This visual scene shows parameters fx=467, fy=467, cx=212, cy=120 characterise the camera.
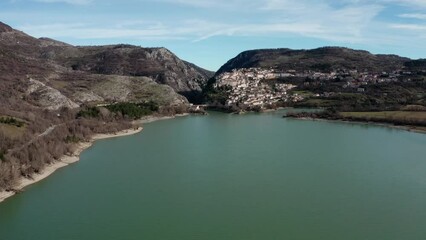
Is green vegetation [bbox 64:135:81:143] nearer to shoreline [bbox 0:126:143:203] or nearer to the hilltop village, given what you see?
shoreline [bbox 0:126:143:203]

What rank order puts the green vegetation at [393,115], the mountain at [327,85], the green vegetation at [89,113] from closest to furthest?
the green vegetation at [89,113] → the green vegetation at [393,115] → the mountain at [327,85]

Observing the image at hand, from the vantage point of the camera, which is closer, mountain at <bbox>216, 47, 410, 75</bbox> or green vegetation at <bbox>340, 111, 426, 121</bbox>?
green vegetation at <bbox>340, 111, 426, 121</bbox>

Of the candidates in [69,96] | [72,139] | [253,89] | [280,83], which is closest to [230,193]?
[72,139]

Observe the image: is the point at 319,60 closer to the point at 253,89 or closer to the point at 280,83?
the point at 280,83

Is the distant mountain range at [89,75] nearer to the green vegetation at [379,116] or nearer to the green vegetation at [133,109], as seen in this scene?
the green vegetation at [133,109]

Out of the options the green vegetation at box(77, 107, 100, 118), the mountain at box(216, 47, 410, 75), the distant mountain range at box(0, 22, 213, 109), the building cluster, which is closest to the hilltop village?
the building cluster

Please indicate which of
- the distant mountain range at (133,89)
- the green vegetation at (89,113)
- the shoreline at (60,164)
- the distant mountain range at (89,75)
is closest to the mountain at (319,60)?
the distant mountain range at (133,89)
